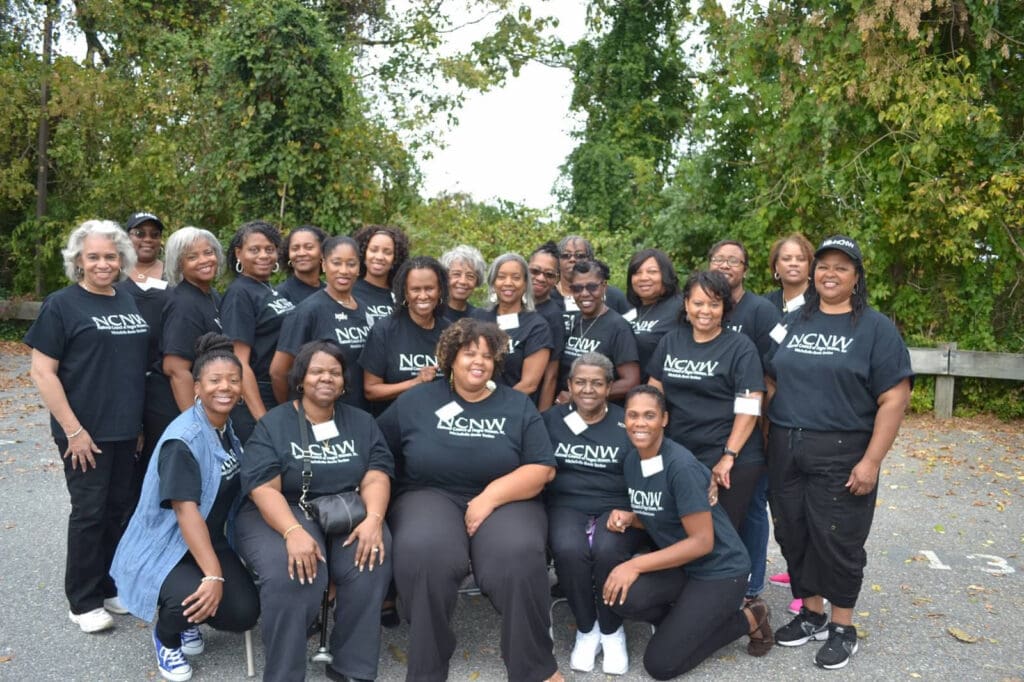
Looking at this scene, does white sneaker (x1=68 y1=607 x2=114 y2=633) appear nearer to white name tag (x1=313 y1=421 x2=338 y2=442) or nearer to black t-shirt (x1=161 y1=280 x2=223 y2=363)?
black t-shirt (x1=161 y1=280 x2=223 y2=363)

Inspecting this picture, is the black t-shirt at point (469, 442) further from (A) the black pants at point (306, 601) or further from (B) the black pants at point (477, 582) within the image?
(A) the black pants at point (306, 601)

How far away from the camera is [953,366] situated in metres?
10.5

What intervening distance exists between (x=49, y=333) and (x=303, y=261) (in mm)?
1492

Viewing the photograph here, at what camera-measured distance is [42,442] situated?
9.02 meters

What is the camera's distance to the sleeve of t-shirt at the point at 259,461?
163 inches

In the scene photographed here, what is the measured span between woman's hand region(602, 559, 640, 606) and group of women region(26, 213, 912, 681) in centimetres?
1

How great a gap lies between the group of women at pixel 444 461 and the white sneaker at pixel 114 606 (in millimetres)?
140

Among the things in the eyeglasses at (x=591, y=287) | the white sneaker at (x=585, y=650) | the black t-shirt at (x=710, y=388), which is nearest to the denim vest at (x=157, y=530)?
the white sneaker at (x=585, y=650)

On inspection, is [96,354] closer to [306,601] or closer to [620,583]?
[306,601]

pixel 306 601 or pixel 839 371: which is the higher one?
pixel 839 371

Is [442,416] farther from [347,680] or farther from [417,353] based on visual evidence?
[347,680]

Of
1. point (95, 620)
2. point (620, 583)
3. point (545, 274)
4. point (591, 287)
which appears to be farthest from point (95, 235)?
point (620, 583)

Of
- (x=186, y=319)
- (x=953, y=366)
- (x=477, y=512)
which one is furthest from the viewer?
(x=953, y=366)

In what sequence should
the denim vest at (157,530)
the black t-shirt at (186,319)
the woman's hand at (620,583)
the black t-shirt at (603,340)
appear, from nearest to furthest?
1. the denim vest at (157,530)
2. the woman's hand at (620,583)
3. the black t-shirt at (186,319)
4. the black t-shirt at (603,340)
